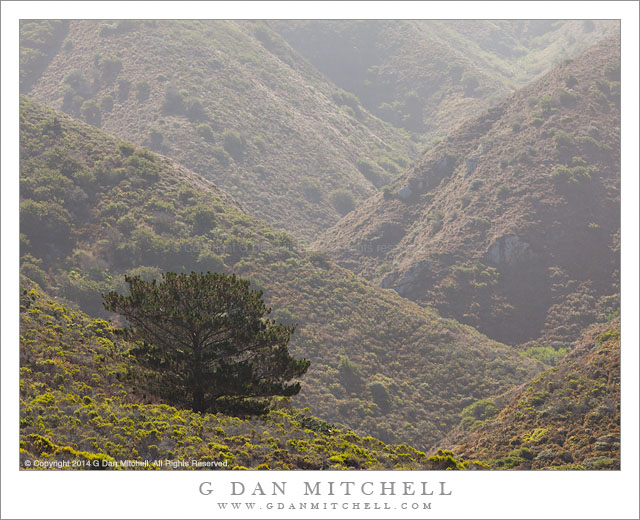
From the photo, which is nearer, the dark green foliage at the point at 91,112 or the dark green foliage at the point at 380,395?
the dark green foliage at the point at 380,395

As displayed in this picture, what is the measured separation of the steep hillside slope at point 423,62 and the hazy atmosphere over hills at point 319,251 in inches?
238

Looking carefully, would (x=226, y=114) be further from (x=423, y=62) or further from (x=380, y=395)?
(x=380, y=395)

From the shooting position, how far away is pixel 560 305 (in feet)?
196

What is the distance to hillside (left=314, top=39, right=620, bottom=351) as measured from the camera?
61.1m

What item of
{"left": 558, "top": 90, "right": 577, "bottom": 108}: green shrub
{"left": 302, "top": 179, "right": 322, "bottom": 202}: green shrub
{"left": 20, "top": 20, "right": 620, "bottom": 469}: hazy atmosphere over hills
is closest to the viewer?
{"left": 20, "top": 20, "right": 620, "bottom": 469}: hazy atmosphere over hills

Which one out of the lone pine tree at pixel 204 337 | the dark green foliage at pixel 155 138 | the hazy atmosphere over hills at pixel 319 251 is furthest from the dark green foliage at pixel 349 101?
the lone pine tree at pixel 204 337

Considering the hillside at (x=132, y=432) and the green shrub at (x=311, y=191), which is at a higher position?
the green shrub at (x=311, y=191)

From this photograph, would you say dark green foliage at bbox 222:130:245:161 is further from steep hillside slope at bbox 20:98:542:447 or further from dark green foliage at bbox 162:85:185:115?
steep hillside slope at bbox 20:98:542:447

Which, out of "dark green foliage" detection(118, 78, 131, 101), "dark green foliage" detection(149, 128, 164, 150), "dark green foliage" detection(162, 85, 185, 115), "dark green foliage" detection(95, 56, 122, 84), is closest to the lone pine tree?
"dark green foliage" detection(149, 128, 164, 150)

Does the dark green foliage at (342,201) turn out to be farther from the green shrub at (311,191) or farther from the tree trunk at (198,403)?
the tree trunk at (198,403)

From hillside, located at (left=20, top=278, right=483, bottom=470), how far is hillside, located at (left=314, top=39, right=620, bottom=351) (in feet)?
125

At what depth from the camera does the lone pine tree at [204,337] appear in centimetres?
2130

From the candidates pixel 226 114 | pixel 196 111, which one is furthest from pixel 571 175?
pixel 196 111

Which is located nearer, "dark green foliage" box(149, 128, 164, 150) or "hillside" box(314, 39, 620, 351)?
"hillside" box(314, 39, 620, 351)
